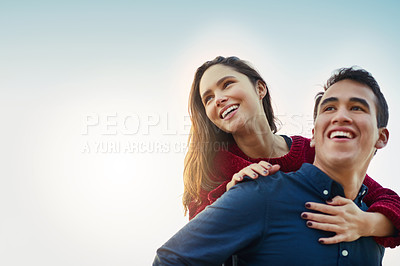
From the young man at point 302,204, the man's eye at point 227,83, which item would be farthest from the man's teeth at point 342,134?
the man's eye at point 227,83

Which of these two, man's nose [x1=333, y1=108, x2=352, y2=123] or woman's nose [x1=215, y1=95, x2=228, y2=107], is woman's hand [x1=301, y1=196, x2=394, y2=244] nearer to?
man's nose [x1=333, y1=108, x2=352, y2=123]

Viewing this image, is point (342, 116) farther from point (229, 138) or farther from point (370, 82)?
point (229, 138)

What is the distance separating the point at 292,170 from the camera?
1.58 meters

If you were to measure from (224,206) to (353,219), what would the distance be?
0.40 meters

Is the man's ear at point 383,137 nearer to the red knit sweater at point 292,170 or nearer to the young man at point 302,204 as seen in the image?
the young man at point 302,204

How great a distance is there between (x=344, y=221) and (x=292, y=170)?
0.54 metres

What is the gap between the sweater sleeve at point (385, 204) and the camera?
117cm

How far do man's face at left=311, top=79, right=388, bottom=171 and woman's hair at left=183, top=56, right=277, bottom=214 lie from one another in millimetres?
685

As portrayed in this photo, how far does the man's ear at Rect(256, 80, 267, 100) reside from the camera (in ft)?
6.17

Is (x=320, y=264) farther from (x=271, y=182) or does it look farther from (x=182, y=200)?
(x=182, y=200)

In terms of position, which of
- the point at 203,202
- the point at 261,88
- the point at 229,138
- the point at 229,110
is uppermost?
the point at 261,88

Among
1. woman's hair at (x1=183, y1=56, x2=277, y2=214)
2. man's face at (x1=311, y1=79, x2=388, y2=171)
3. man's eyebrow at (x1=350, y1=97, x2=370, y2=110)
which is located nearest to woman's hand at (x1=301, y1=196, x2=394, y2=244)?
man's face at (x1=311, y1=79, x2=388, y2=171)

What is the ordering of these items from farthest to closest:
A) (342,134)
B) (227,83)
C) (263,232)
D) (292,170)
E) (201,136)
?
(201,136) → (227,83) → (292,170) → (342,134) → (263,232)

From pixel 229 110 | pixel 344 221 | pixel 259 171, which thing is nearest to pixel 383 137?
pixel 344 221
